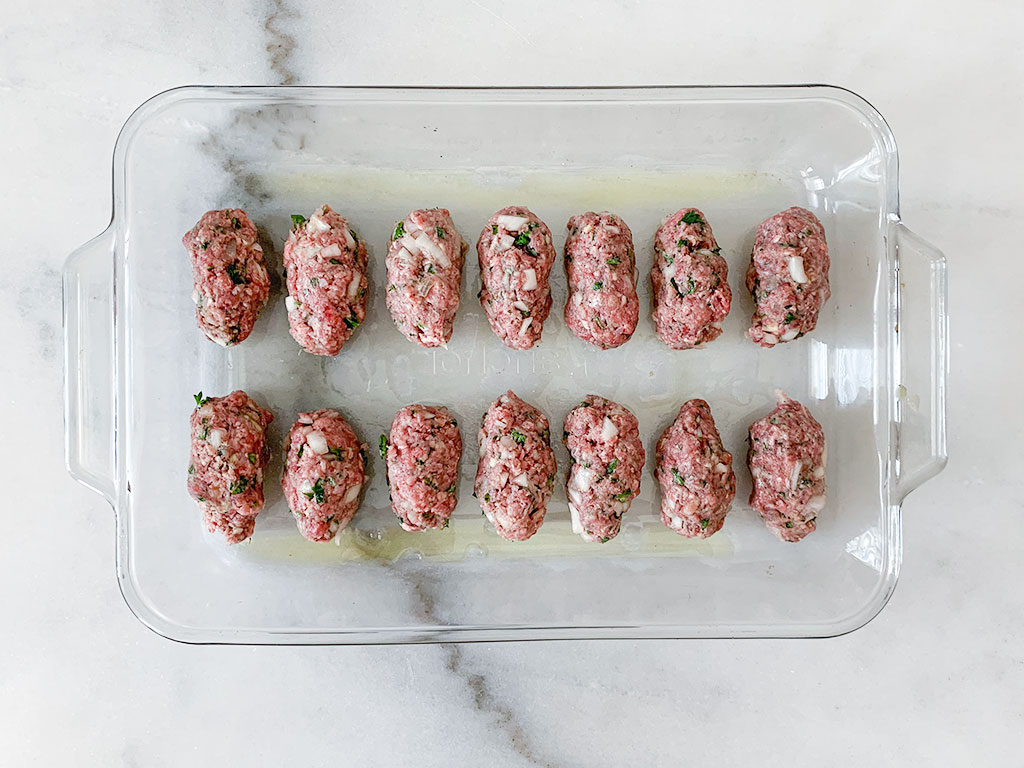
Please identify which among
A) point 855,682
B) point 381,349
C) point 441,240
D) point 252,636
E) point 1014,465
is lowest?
point 855,682

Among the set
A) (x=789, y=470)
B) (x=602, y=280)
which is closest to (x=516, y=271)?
(x=602, y=280)

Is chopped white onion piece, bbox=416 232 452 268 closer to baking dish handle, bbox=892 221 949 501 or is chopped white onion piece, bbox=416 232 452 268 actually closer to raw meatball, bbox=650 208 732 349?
raw meatball, bbox=650 208 732 349

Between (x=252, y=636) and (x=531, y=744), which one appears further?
(x=531, y=744)

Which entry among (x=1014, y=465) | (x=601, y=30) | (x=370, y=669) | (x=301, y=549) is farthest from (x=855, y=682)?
(x=601, y=30)

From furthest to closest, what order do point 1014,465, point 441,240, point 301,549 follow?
point 1014,465 → point 301,549 → point 441,240

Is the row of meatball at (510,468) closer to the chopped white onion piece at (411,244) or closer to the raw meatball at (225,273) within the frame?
the raw meatball at (225,273)

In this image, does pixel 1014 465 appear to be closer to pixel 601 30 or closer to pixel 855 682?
pixel 855 682

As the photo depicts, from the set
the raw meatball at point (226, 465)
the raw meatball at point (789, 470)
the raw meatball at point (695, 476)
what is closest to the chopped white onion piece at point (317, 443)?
the raw meatball at point (226, 465)
